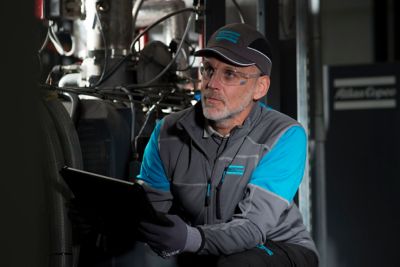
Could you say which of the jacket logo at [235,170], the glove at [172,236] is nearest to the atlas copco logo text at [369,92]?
the jacket logo at [235,170]

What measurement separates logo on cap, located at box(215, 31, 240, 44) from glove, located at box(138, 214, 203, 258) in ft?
2.12

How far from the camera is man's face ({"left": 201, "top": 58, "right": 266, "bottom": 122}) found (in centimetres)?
212

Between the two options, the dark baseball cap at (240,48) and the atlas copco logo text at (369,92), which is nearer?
the dark baseball cap at (240,48)

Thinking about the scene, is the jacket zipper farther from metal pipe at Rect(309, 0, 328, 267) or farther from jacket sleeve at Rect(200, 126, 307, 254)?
metal pipe at Rect(309, 0, 328, 267)

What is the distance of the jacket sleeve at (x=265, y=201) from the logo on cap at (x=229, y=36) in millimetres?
344

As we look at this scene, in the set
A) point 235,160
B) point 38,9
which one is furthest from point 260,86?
point 38,9

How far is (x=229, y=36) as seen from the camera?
2150 mm

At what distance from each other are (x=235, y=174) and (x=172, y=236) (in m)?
0.36

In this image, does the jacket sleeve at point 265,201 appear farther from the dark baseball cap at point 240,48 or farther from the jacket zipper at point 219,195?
the dark baseball cap at point 240,48

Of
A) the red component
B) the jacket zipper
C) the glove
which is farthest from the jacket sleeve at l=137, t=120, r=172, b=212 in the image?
the red component

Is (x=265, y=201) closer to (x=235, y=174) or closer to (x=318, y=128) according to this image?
(x=235, y=174)

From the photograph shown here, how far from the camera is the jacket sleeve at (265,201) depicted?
186 centimetres

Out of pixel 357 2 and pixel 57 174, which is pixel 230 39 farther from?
pixel 357 2

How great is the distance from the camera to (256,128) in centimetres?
213
